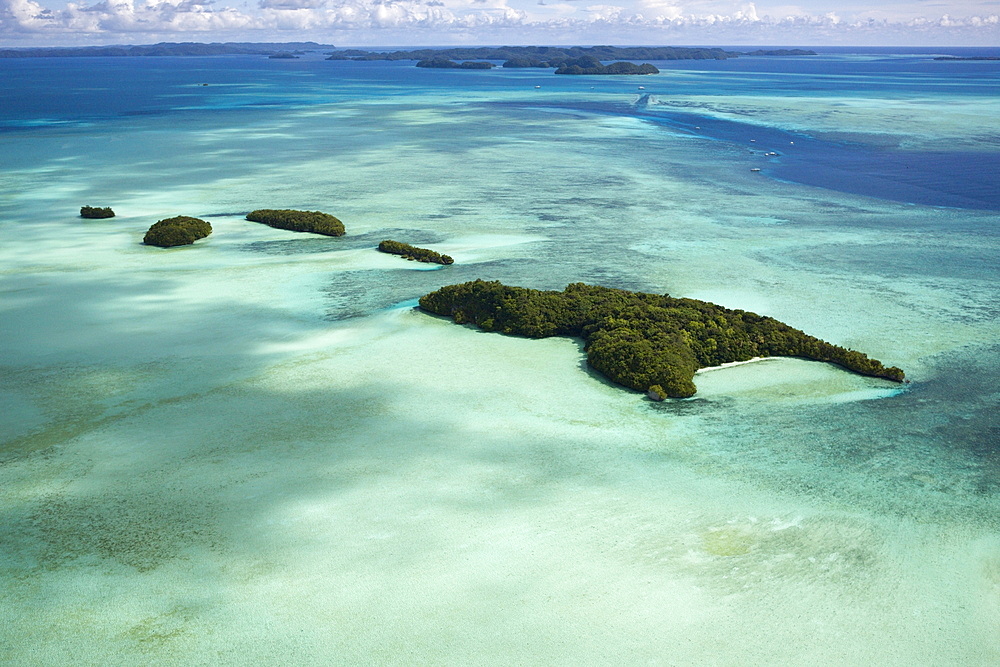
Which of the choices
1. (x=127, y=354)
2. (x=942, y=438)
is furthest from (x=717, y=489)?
(x=127, y=354)

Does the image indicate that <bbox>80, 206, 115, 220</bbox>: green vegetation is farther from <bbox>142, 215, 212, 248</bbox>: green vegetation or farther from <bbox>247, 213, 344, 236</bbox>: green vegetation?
<bbox>247, 213, 344, 236</bbox>: green vegetation

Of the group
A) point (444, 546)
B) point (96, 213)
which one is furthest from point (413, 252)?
point (444, 546)

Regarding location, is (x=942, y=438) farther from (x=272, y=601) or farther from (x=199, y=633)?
(x=199, y=633)

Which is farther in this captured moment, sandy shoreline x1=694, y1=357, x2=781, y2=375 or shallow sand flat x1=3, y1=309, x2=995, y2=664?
sandy shoreline x1=694, y1=357, x2=781, y2=375

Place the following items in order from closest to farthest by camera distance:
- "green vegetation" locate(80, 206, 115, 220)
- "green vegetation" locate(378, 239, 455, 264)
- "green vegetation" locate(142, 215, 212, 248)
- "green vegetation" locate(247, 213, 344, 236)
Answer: "green vegetation" locate(378, 239, 455, 264) → "green vegetation" locate(142, 215, 212, 248) → "green vegetation" locate(247, 213, 344, 236) → "green vegetation" locate(80, 206, 115, 220)

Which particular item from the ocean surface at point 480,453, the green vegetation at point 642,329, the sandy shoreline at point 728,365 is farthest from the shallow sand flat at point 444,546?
the sandy shoreline at point 728,365

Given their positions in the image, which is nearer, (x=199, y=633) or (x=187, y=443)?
(x=199, y=633)

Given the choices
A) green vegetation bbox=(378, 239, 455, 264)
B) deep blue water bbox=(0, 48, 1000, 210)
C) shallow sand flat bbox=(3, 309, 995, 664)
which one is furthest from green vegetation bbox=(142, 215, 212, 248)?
deep blue water bbox=(0, 48, 1000, 210)
